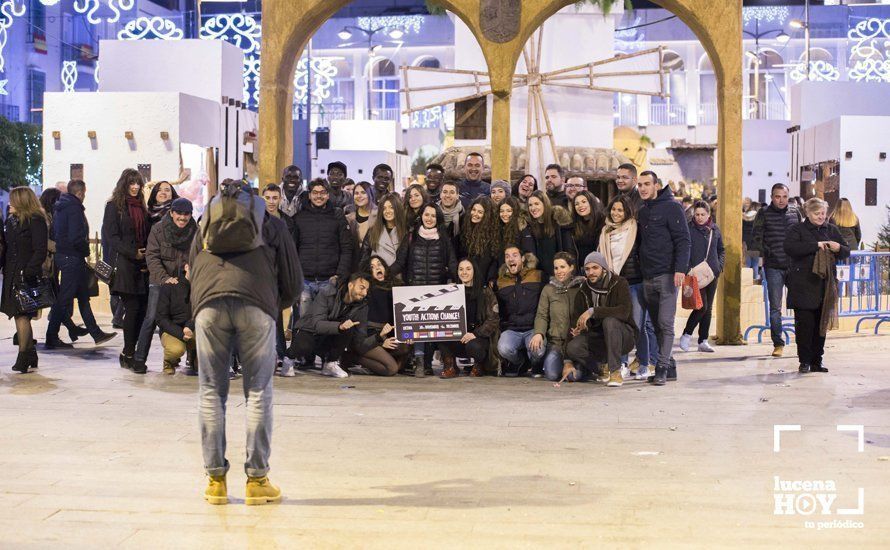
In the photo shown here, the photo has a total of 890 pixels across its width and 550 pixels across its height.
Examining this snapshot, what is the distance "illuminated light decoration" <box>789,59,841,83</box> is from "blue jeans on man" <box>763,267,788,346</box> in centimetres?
3536

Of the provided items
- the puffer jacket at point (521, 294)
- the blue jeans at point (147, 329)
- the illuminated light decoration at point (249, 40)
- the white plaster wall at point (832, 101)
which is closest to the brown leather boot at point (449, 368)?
the puffer jacket at point (521, 294)

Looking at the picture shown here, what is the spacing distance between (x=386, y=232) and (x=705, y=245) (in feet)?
11.4

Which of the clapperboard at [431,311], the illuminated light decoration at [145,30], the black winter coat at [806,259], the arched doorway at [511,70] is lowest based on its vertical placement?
the clapperboard at [431,311]

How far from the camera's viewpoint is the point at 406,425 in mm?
8023

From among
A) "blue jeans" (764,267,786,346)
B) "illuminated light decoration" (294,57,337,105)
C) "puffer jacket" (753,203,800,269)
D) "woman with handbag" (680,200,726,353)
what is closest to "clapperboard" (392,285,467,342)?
"woman with handbag" (680,200,726,353)

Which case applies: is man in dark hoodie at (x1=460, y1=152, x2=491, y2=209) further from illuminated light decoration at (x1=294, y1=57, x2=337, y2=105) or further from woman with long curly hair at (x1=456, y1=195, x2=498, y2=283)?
illuminated light decoration at (x1=294, y1=57, x2=337, y2=105)

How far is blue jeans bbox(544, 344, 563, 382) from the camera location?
10172 mm

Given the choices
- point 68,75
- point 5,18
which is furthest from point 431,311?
point 5,18

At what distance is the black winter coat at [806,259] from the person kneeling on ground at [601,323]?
1628 mm

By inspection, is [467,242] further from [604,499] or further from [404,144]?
[404,144]

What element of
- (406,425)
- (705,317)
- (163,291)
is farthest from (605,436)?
(705,317)

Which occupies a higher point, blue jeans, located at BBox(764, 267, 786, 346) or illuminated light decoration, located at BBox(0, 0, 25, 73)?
illuminated light decoration, located at BBox(0, 0, 25, 73)

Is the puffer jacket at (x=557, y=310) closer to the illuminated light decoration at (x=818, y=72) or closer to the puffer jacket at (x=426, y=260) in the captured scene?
the puffer jacket at (x=426, y=260)
